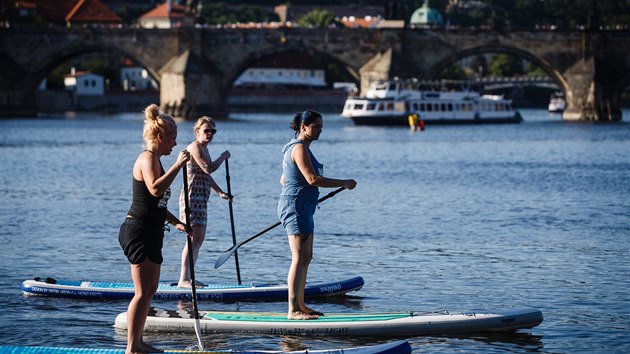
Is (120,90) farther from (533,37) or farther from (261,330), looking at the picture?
(261,330)

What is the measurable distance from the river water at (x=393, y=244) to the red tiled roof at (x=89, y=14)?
9683cm

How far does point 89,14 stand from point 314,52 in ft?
176

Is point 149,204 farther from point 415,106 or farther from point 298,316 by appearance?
point 415,106

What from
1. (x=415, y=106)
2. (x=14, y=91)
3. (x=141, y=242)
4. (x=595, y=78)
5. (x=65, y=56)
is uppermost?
(x=65, y=56)

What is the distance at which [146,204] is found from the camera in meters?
11.5

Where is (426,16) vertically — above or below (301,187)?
above

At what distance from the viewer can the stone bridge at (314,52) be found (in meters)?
97.8

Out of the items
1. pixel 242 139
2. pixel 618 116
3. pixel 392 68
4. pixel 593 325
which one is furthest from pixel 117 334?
pixel 618 116

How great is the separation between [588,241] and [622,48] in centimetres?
7708

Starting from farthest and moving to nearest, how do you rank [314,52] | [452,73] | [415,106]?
[452,73]
[314,52]
[415,106]

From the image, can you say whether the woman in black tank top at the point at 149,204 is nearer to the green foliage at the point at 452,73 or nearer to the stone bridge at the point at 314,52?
the stone bridge at the point at 314,52

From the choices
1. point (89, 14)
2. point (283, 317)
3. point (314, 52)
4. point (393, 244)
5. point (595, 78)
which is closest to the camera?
point (283, 317)

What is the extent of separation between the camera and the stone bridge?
9781 centimetres

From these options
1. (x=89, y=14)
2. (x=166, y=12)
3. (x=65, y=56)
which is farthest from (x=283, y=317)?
(x=166, y=12)
